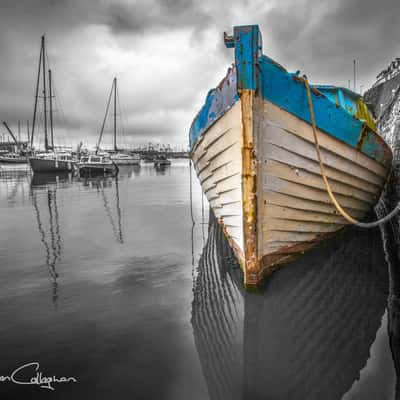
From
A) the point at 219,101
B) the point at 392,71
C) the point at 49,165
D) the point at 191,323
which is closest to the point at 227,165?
the point at 219,101

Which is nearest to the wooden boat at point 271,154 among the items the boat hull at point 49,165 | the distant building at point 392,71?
the distant building at point 392,71

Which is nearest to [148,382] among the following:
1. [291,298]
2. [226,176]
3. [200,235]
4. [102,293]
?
[102,293]

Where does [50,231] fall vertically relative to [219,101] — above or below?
below

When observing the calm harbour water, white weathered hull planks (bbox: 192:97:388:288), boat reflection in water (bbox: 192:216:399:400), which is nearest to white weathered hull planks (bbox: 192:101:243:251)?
white weathered hull planks (bbox: 192:97:388:288)

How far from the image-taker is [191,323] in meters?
3.59

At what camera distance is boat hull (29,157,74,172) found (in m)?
32.3

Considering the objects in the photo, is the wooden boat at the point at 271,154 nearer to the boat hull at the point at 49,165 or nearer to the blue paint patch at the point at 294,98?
the blue paint patch at the point at 294,98

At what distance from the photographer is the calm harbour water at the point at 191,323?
2.58 m

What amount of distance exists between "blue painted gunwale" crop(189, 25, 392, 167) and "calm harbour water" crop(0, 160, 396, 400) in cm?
227

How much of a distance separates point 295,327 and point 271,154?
2164 millimetres

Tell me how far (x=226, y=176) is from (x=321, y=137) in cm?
148

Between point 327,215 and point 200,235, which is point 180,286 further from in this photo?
point 200,235
